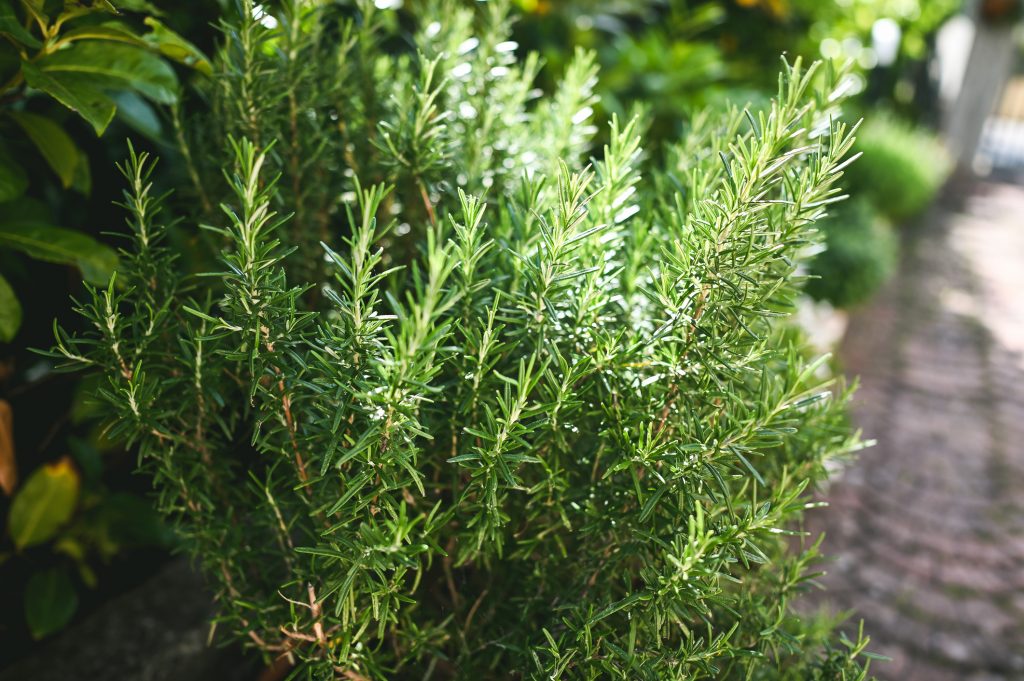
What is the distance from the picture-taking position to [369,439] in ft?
2.72

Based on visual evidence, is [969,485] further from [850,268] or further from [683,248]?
[683,248]

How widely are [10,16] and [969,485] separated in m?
3.99

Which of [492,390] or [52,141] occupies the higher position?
[52,141]

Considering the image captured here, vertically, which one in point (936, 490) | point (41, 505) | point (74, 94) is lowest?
point (936, 490)

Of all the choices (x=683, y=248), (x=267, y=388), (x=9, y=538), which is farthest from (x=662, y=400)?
(x=9, y=538)

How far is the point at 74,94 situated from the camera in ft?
4.01

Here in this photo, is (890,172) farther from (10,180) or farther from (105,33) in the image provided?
(10,180)

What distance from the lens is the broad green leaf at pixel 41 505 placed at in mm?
1636

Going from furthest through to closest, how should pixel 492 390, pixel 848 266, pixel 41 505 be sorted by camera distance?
pixel 848 266, pixel 41 505, pixel 492 390

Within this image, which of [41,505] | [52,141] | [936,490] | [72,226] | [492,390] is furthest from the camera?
[936,490]

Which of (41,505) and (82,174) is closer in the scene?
(82,174)

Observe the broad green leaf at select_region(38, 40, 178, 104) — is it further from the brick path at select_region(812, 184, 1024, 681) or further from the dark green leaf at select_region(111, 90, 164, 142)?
the brick path at select_region(812, 184, 1024, 681)

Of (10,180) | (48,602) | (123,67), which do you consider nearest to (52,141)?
(10,180)

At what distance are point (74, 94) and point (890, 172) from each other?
7129 mm
